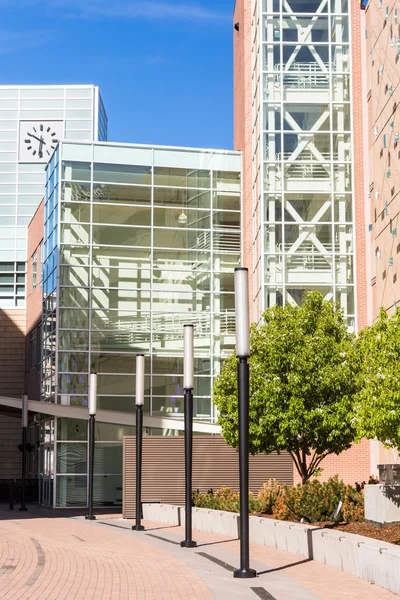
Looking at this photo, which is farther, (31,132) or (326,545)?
(31,132)

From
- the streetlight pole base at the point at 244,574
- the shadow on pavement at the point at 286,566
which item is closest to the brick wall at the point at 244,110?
the shadow on pavement at the point at 286,566

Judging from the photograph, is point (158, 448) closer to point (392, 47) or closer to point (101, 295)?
point (101, 295)

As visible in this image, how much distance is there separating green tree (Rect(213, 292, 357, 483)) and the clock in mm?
63591

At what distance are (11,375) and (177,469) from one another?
1063 inches

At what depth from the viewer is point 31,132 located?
8925 cm

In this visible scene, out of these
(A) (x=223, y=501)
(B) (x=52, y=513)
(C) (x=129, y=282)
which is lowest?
(B) (x=52, y=513)

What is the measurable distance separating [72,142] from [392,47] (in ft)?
45.1

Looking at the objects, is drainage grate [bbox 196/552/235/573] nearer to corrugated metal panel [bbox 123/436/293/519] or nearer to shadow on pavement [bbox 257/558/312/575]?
shadow on pavement [bbox 257/558/312/575]

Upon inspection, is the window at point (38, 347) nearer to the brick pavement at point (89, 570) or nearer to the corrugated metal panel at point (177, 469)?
the corrugated metal panel at point (177, 469)

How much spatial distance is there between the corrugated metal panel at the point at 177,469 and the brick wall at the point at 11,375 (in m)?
25.6

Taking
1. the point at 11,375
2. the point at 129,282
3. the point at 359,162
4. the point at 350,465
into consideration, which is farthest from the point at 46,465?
the point at 359,162

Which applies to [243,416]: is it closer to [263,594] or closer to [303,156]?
[263,594]

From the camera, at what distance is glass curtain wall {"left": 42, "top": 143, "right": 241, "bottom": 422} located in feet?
132

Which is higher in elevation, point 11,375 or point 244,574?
point 11,375
